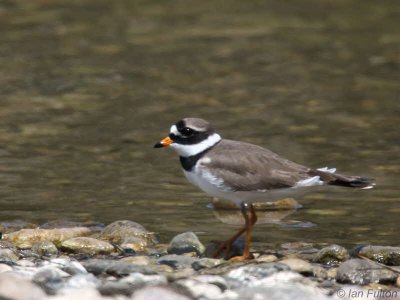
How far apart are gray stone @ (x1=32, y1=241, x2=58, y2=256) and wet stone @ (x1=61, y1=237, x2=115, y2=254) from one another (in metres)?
0.10

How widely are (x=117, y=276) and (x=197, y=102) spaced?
268 inches

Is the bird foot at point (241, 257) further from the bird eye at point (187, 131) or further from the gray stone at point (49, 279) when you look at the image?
the gray stone at point (49, 279)

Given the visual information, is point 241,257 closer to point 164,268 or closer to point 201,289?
point 164,268

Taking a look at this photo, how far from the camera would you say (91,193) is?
1093cm

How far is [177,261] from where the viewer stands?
8.36 meters

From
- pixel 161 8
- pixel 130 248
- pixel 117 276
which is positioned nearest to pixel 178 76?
pixel 161 8

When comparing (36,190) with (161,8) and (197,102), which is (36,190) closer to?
(197,102)

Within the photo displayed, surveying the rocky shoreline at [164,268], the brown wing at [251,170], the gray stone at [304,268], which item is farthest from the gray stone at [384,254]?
the brown wing at [251,170]

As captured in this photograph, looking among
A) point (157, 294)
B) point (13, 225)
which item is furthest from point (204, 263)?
point (13, 225)

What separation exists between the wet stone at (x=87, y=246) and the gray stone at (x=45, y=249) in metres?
0.10

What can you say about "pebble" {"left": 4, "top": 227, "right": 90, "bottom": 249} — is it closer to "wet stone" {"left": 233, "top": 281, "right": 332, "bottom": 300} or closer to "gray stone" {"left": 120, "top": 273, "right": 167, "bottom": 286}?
"gray stone" {"left": 120, "top": 273, "right": 167, "bottom": 286}

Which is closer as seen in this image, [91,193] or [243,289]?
[243,289]

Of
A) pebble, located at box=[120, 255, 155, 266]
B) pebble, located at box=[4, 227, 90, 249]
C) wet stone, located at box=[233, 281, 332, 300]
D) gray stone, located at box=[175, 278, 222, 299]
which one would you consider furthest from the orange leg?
wet stone, located at box=[233, 281, 332, 300]

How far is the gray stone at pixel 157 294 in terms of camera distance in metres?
6.73
